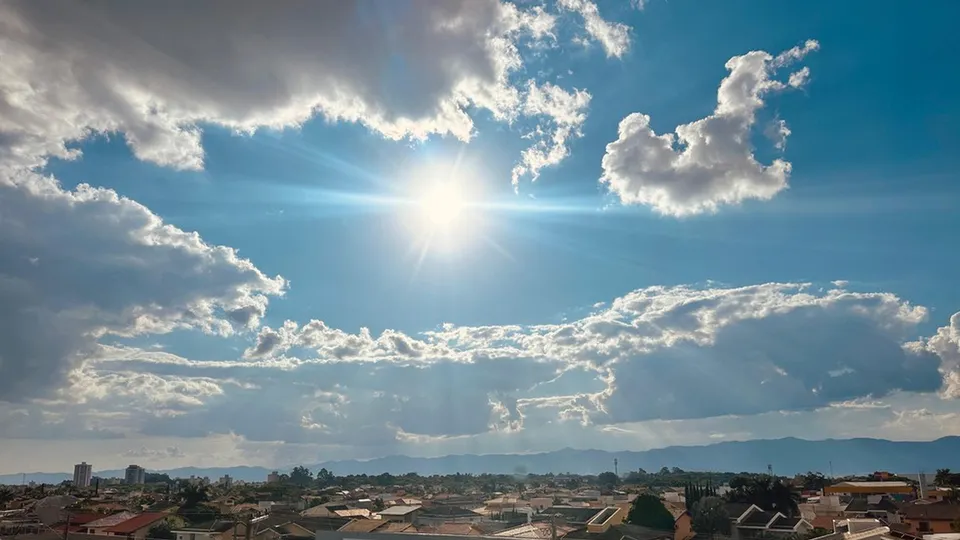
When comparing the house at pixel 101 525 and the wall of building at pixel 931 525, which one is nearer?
the wall of building at pixel 931 525

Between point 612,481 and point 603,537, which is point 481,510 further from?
point 612,481

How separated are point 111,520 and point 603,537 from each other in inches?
1492

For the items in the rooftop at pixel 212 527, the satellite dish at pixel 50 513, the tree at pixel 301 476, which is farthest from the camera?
the tree at pixel 301 476

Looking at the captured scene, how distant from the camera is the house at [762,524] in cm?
4997

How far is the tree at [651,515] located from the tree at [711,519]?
3.76 meters

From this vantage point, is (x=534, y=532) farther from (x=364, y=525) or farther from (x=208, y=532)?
(x=208, y=532)

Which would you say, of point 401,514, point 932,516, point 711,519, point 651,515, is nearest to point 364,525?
point 401,514

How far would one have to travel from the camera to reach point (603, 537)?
152 feet

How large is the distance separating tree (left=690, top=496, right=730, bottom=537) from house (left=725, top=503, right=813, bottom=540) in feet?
1.96

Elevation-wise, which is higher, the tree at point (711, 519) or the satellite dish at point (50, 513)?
the satellite dish at point (50, 513)

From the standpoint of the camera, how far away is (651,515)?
52.8 m

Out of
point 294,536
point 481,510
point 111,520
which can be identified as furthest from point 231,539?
point 481,510

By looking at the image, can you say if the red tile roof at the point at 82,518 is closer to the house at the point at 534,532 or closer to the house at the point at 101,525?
the house at the point at 101,525

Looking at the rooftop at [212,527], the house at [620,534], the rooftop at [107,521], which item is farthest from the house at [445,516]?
the rooftop at [107,521]
